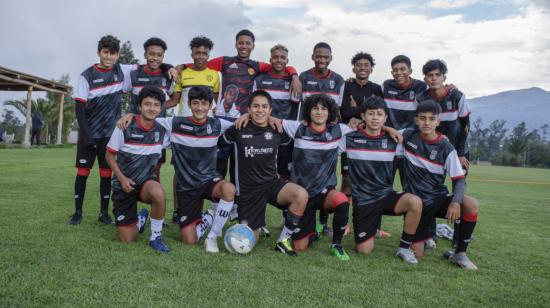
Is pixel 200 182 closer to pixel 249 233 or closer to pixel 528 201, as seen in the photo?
pixel 249 233

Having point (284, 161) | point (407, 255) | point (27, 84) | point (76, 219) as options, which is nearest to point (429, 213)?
point (407, 255)

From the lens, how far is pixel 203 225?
4.77 m

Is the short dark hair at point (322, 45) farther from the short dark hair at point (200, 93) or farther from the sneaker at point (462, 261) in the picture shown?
the sneaker at point (462, 261)

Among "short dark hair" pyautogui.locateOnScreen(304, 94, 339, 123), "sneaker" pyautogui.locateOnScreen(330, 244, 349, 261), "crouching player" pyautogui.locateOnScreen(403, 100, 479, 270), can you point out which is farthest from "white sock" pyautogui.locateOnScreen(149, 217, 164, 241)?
"crouching player" pyautogui.locateOnScreen(403, 100, 479, 270)

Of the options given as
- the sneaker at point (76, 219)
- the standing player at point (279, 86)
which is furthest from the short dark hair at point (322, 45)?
the sneaker at point (76, 219)

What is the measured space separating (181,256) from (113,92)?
253 centimetres

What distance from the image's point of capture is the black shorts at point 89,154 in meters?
5.21

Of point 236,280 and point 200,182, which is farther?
point 200,182

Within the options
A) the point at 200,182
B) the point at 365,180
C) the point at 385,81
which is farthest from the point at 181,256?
the point at 385,81

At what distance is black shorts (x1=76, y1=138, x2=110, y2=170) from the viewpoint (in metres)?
5.21

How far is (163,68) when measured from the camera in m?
5.50

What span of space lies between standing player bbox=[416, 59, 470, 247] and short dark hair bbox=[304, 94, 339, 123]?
121 cm

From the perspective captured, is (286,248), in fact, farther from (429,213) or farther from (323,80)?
(323,80)

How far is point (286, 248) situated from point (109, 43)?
322 centimetres
